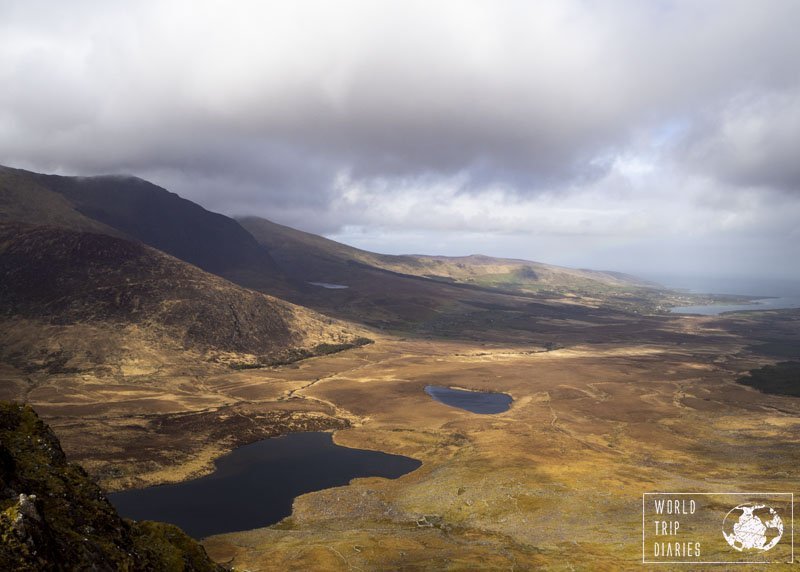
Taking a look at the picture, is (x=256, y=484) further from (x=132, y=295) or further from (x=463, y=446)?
(x=132, y=295)

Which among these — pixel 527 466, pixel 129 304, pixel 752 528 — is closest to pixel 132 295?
pixel 129 304

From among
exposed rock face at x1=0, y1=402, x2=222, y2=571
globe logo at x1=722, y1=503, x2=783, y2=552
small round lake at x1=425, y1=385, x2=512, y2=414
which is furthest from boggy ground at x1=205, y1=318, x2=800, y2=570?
exposed rock face at x1=0, y1=402, x2=222, y2=571

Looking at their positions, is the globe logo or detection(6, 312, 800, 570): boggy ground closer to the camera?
the globe logo

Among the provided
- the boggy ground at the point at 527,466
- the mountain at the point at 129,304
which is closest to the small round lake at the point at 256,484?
the boggy ground at the point at 527,466

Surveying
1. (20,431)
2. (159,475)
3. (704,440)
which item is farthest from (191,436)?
(704,440)

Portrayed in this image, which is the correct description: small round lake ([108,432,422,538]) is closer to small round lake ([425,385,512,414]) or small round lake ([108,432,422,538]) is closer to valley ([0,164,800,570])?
valley ([0,164,800,570])

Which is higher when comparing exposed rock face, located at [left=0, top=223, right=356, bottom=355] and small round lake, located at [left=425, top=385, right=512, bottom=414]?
exposed rock face, located at [left=0, top=223, right=356, bottom=355]
